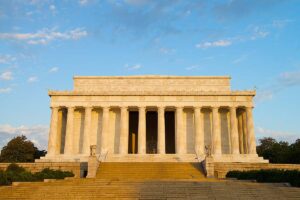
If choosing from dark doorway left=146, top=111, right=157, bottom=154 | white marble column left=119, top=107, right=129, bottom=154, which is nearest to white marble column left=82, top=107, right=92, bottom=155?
white marble column left=119, top=107, right=129, bottom=154

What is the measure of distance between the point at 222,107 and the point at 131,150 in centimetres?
1928

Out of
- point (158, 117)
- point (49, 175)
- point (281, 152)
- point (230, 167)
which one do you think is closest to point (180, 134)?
point (158, 117)

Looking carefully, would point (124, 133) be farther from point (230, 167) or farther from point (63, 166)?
point (230, 167)

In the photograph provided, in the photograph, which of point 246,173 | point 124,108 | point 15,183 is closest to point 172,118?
point 124,108

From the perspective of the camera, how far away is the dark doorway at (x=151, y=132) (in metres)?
65.1

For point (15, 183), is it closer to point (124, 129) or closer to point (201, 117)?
point (124, 129)

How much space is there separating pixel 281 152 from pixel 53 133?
132 ft

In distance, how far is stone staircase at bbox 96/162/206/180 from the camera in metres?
38.0

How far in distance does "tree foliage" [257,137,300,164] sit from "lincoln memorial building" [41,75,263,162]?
19.3 feet

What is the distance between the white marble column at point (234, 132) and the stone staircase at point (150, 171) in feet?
43.1

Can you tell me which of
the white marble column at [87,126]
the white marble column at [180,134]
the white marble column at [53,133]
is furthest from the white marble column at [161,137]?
the white marble column at [53,133]

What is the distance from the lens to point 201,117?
58.5 m

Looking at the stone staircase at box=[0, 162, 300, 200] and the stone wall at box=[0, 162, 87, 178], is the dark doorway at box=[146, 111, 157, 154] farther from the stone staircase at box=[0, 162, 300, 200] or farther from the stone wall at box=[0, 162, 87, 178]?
the stone staircase at box=[0, 162, 300, 200]

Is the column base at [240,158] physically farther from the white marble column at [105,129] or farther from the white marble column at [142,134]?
the white marble column at [105,129]
